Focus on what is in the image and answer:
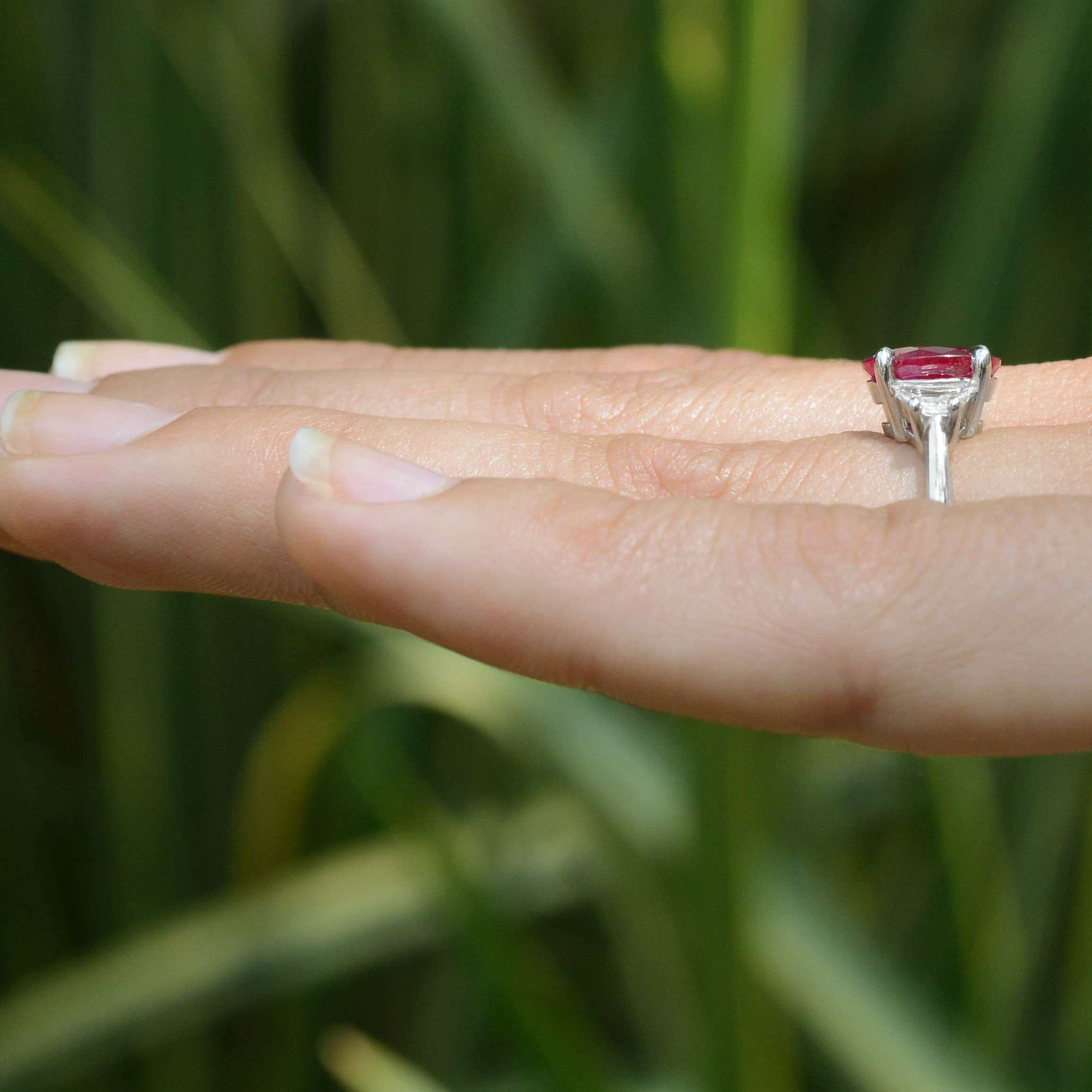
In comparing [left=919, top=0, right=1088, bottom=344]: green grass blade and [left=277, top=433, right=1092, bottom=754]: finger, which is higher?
[left=919, top=0, right=1088, bottom=344]: green grass blade

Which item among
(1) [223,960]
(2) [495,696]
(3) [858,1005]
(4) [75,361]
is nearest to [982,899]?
(3) [858,1005]

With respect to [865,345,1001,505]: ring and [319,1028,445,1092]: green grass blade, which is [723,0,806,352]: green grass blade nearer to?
Result: [865,345,1001,505]: ring

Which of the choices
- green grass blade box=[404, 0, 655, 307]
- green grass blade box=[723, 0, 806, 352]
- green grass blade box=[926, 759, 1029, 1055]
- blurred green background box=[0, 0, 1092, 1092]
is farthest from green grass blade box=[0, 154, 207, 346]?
green grass blade box=[926, 759, 1029, 1055]

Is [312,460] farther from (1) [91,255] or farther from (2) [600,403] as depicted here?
(1) [91,255]

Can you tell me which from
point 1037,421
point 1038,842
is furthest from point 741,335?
point 1038,842

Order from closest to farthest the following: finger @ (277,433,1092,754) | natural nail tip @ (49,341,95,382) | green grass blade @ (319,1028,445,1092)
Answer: finger @ (277,433,1092,754) < natural nail tip @ (49,341,95,382) < green grass blade @ (319,1028,445,1092)

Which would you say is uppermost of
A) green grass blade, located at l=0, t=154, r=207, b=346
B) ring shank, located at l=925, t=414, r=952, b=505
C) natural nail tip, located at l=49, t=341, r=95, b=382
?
green grass blade, located at l=0, t=154, r=207, b=346

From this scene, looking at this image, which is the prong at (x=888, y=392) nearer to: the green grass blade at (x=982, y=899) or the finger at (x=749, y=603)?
the finger at (x=749, y=603)
